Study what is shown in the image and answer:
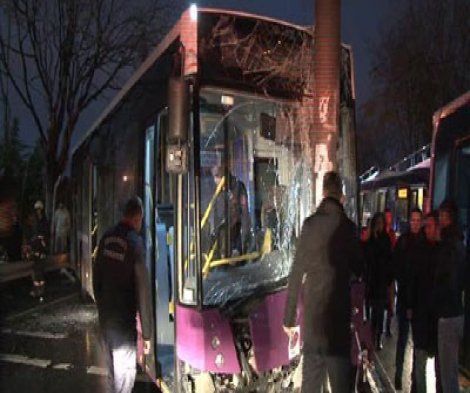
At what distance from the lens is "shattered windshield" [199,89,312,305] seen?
225 inches

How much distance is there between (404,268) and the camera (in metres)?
6.57

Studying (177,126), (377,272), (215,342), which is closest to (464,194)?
(377,272)

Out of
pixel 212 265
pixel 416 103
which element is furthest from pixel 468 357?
pixel 416 103

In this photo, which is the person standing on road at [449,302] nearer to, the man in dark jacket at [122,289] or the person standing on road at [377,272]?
the man in dark jacket at [122,289]

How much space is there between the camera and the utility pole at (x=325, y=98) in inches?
209

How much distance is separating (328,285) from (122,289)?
174cm

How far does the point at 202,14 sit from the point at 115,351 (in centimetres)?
288

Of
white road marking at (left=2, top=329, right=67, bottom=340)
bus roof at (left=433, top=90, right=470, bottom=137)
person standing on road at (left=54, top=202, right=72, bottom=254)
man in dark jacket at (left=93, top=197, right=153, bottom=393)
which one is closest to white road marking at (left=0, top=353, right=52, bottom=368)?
white road marking at (left=2, top=329, right=67, bottom=340)

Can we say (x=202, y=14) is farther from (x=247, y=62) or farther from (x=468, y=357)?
(x=468, y=357)

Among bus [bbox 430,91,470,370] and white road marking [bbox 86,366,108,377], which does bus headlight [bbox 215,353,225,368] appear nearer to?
bus [bbox 430,91,470,370]

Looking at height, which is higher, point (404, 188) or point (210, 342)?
point (404, 188)

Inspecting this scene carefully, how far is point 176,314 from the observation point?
5.53m

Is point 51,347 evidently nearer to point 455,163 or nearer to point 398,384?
point 398,384

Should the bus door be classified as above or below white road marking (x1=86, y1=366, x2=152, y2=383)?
above
